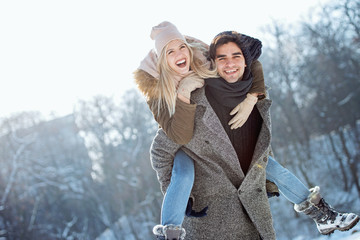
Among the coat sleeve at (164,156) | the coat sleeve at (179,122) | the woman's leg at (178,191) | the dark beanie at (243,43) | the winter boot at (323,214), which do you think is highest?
the dark beanie at (243,43)

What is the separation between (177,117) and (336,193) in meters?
19.3

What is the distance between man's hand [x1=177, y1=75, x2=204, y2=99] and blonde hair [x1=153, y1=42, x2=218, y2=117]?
0.05 m

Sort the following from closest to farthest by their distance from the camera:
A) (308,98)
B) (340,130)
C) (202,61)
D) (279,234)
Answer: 1. (202,61)
2. (279,234)
3. (340,130)
4. (308,98)

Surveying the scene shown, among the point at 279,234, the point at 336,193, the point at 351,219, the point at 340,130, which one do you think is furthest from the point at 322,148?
the point at 351,219

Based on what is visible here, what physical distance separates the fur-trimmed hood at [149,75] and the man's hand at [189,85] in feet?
0.74

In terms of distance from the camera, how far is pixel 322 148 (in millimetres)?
23625

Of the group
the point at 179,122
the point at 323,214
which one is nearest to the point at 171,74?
the point at 179,122

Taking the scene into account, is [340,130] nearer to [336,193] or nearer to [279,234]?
[336,193]

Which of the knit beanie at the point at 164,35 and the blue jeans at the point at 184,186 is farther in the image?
the knit beanie at the point at 164,35

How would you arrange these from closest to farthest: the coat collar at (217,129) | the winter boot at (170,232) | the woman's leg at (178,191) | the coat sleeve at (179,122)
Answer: the winter boot at (170,232), the woman's leg at (178,191), the coat sleeve at (179,122), the coat collar at (217,129)

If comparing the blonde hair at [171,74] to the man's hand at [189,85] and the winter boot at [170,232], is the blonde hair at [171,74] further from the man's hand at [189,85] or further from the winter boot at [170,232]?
the winter boot at [170,232]

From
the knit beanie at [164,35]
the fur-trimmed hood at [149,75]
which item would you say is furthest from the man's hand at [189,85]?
the knit beanie at [164,35]

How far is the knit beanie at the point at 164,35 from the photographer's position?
Result: 3.03 metres

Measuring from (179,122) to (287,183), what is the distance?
117 centimetres
